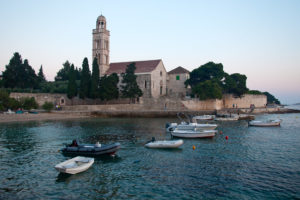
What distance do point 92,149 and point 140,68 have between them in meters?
56.9

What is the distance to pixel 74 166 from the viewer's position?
49.7ft

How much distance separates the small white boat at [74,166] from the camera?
14.5 metres

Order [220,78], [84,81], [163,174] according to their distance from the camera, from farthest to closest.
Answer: [220,78], [84,81], [163,174]

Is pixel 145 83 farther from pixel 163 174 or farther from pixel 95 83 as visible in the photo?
pixel 163 174

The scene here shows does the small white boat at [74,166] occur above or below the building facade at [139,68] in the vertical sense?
below

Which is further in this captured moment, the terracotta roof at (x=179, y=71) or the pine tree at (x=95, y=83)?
the terracotta roof at (x=179, y=71)

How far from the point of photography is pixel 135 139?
2697 centimetres

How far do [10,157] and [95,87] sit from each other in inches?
1891

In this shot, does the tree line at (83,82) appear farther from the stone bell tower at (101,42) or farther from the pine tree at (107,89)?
the stone bell tower at (101,42)

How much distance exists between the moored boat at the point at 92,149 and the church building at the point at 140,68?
52156 millimetres

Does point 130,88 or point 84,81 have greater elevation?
point 84,81

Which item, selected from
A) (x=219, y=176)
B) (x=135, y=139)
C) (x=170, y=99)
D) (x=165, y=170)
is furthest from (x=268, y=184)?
(x=170, y=99)

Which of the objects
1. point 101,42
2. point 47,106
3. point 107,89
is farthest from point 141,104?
point 101,42

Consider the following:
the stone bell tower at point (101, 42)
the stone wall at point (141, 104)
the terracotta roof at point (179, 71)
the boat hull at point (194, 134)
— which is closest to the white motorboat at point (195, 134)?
the boat hull at point (194, 134)
